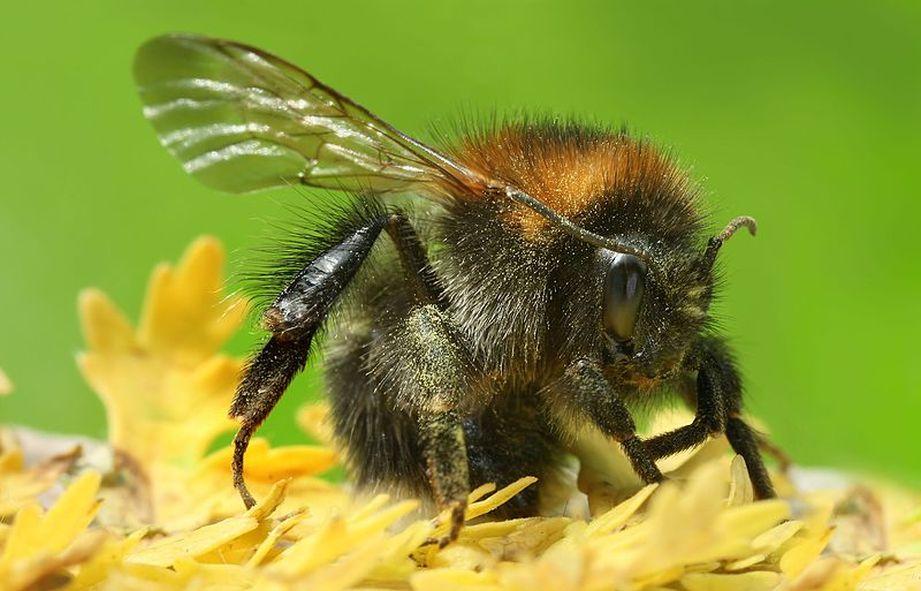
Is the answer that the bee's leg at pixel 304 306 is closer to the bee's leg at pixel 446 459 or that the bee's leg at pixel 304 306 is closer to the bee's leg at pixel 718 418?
the bee's leg at pixel 446 459

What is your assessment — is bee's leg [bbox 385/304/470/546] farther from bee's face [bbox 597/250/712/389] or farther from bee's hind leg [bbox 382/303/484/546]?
bee's face [bbox 597/250/712/389]

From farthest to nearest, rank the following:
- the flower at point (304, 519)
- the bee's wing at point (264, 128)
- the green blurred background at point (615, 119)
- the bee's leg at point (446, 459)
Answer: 1. the green blurred background at point (615, 119)
2. the bee's wing at point (264, 128)
3. the bee's leg at point (446, 459)
4. the flower at point (304, 519)

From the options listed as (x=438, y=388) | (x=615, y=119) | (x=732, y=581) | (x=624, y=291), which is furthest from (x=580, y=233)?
(x=615, y=119)

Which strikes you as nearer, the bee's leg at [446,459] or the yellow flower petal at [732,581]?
the yellow flower petal at [732,581]

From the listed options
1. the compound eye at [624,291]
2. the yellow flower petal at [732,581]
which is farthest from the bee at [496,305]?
the yellow flower petal at [732,581]

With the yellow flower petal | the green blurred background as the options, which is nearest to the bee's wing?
the yellow flower petal

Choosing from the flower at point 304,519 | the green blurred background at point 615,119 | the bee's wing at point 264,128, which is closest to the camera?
the flower at point 304,519
